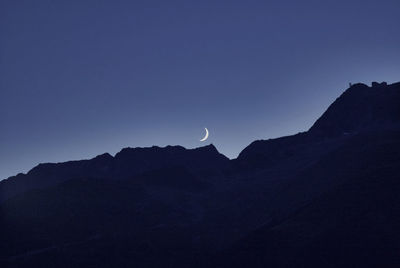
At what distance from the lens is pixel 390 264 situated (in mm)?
187750

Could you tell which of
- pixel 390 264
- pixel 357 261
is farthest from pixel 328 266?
pixel 390 264

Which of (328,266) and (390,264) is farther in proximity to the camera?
(328,266)

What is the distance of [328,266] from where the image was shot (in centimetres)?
19988

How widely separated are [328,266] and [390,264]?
75.8 ft

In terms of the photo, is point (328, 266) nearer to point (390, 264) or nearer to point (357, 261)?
point (357, 261)

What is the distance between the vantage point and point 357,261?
650ft

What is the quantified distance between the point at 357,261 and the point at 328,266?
35.9 feet

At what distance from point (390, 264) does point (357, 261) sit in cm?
1356
